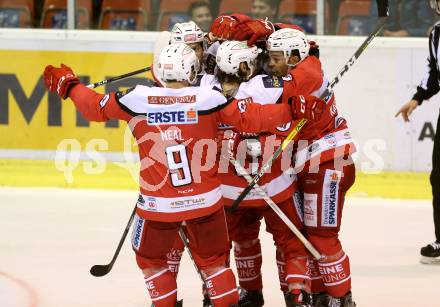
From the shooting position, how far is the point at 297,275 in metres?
5.14

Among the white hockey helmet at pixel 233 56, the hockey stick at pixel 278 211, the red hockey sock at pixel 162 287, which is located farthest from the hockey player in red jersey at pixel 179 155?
the hockey stick at pixel 278 211

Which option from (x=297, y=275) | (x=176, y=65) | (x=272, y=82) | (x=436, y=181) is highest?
(x=176, y=65)

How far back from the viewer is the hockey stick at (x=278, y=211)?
5.12 meters

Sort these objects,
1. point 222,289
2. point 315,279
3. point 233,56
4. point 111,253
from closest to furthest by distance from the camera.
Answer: point 222,289
point 233,56
point 315,279
point 111,253

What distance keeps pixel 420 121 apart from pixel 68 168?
248 cm

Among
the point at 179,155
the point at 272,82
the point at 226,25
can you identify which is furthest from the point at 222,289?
the point at 226,25

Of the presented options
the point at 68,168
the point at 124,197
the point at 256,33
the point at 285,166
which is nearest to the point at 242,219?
the point at 285,166

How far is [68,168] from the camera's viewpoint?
27.7 feet

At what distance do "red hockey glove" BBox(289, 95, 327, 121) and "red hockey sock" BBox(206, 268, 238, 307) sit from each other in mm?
701

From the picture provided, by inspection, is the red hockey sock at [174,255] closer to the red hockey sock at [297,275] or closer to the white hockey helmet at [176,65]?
the red hockey sock at [297,275]

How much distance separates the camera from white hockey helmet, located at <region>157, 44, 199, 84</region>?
466 cm

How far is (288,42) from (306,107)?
0.49m

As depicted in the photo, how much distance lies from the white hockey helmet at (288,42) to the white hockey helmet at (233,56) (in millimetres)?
140

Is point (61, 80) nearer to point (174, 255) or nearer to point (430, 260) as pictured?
point (174, 255)
